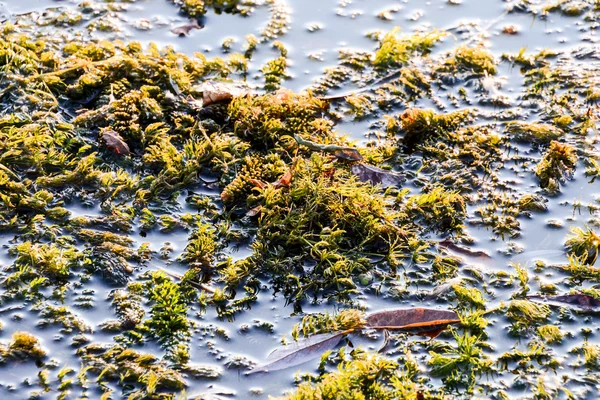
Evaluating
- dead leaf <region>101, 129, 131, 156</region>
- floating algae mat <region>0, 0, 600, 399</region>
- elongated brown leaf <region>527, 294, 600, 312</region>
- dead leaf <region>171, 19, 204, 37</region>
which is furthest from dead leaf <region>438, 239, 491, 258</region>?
dead leaf <region>171, 19, 204, 37</region>

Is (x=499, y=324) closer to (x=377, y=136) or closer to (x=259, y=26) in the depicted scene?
(x=377, y=136)

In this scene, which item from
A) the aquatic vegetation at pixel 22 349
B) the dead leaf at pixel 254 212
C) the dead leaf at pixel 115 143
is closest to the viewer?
the aquatic vegetation at pixel 22 349

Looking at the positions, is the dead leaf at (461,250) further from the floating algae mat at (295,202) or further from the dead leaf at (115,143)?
the dead leaf at (115,143)

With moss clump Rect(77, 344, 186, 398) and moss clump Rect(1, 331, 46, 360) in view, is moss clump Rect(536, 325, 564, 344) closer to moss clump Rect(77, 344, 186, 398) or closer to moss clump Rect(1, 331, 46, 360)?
moss clump Rect(77, 344, 186, 398)

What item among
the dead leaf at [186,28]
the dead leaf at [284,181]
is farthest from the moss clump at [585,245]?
the dead leaf at [186,28]

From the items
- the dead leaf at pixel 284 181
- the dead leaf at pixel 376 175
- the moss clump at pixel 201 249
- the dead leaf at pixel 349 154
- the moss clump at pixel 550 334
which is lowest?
the moss clump at pixel 550 334

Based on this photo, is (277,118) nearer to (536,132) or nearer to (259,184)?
(259,184)

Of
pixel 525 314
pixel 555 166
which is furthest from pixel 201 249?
pixel 555 166
